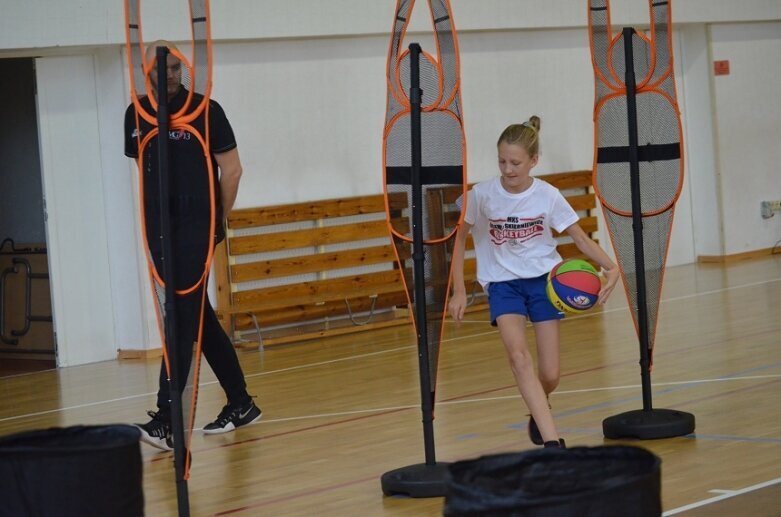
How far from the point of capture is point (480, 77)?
12141mm

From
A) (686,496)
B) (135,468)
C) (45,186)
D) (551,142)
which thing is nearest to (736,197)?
(551,142)

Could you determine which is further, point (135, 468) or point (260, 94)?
point (260, 94)

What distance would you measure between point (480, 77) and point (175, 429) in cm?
827

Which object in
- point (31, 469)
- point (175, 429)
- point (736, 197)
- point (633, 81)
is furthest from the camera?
point (736, 197)

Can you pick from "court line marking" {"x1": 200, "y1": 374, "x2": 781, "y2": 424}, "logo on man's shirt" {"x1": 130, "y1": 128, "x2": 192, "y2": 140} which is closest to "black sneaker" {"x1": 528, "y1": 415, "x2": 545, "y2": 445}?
"court line marking" {"x1": 200, "y1": 374, "x2": 781, "y2": 424}

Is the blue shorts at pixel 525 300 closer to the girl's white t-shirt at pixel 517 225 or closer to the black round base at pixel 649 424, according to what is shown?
the girl's white t-shirt at pixel 517 225

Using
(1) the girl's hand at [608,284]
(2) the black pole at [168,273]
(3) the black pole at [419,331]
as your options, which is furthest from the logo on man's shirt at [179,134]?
(1) the girl's hand at [608,284]

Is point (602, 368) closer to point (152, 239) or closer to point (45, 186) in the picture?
point (152, 239)

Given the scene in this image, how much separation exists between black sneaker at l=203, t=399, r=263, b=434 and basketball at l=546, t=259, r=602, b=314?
2.19m

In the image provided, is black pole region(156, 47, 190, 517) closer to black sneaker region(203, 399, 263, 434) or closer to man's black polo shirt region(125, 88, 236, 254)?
man's black polo shirt region(125, 88, 236, 254)

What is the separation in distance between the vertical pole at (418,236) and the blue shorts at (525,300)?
0.40 m

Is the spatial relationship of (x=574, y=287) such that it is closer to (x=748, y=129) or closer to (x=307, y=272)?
(x=307, y=272)

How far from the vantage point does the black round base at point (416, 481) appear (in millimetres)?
4852

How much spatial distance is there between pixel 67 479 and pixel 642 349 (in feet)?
10.7
